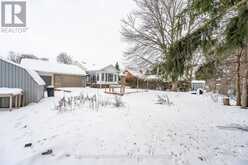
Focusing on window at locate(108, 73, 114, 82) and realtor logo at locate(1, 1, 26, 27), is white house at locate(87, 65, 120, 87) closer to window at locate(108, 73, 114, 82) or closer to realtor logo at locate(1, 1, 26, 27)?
window at locate(108, 73, 114, 82)

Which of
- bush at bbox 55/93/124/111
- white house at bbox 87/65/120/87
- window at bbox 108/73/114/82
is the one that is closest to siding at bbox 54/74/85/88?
white house at bbox 87/65/120/87

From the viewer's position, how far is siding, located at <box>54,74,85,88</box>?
2256 centimetres

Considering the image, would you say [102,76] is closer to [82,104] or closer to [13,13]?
[13,13]

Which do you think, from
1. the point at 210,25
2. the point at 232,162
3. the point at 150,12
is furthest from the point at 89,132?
the point at 150,12

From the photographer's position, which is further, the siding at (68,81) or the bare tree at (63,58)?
the bare tree at (63,58)

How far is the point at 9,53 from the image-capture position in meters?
42.9

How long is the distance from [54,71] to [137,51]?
11.4 meters

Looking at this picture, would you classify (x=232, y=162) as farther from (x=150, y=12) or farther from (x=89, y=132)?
(x=150, y=12)

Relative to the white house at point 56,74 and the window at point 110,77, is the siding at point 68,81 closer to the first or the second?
the white house at point 56,74

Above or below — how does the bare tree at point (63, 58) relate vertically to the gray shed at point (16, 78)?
above
